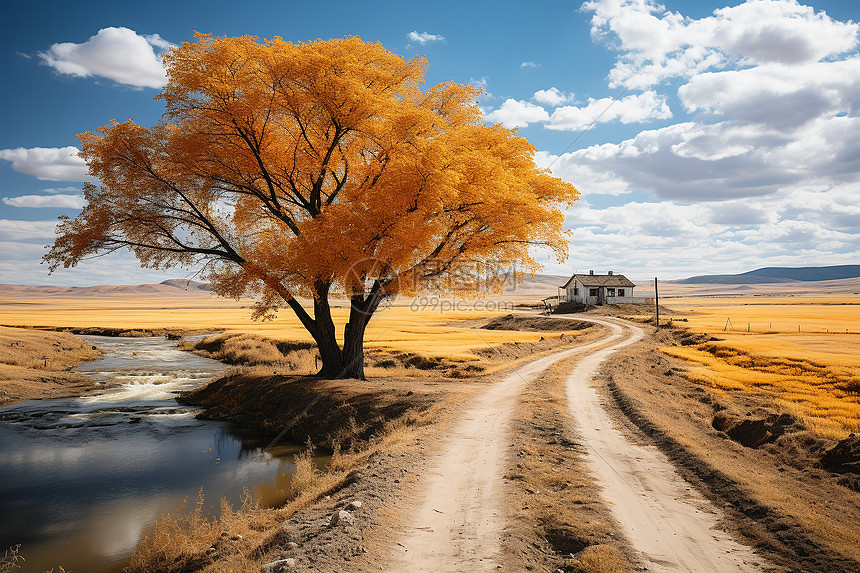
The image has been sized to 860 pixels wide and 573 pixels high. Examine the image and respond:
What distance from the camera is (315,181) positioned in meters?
21.6

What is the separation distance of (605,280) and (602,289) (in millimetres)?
3769

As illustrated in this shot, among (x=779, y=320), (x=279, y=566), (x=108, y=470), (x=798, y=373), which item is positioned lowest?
(x=108, y=470)

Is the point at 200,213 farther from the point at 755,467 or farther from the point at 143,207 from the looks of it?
the point at 755,467

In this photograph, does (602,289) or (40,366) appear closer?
(40,366)

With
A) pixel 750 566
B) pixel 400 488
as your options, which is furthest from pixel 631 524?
pixel 400 488

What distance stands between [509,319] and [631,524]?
73.0m

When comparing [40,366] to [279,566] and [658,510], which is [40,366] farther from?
[658,510]

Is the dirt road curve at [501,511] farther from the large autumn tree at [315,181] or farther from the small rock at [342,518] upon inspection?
the large autumn tree at [315,181]

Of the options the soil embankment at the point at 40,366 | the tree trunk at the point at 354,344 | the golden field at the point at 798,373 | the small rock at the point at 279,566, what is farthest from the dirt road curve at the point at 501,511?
the soil embankment at the point at 40,366

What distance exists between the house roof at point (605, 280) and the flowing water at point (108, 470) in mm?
79430

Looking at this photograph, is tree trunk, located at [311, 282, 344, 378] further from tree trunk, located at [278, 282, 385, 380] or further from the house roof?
the house roof

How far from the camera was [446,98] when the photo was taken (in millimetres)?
22156

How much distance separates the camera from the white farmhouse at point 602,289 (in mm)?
88250

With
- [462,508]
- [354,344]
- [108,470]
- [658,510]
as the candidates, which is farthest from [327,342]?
[658,510]
